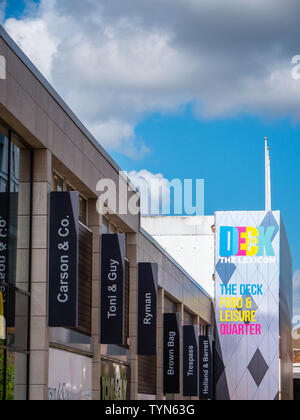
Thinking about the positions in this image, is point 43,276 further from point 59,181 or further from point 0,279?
point 59,181

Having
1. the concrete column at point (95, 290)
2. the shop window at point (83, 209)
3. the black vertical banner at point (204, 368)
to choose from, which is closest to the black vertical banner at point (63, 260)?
the shop window at point (83, 209)

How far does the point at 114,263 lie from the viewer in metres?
24.6

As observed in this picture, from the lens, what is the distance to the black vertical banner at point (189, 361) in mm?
41188

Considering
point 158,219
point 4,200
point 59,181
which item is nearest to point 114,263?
point 59,181

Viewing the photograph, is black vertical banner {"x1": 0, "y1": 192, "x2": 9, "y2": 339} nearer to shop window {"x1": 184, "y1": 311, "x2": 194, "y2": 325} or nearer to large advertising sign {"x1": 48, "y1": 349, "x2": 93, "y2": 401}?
large advertising sign {"x1": 48, "y1": 349, "x2": 93, "y2": 401}

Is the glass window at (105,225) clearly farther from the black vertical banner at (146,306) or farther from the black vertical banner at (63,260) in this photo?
the black vertical banner at (63,260)

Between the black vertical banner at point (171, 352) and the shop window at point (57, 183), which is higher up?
the shop window at point (57, 183)

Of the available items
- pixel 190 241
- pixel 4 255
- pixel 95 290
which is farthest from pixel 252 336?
pixel 4 255

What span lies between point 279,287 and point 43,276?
4018 cm

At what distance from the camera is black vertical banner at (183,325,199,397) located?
1622 inches

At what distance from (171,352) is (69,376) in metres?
14.6

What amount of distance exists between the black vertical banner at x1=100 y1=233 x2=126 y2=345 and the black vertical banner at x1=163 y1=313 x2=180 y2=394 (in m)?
11.7

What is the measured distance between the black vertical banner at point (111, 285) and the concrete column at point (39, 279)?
479cm

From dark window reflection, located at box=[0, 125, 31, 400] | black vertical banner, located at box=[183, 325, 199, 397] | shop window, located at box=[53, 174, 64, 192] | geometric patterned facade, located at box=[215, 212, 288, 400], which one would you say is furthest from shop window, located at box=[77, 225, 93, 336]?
geometric patterned facade, located at box=[215, 212, 288, 400]
